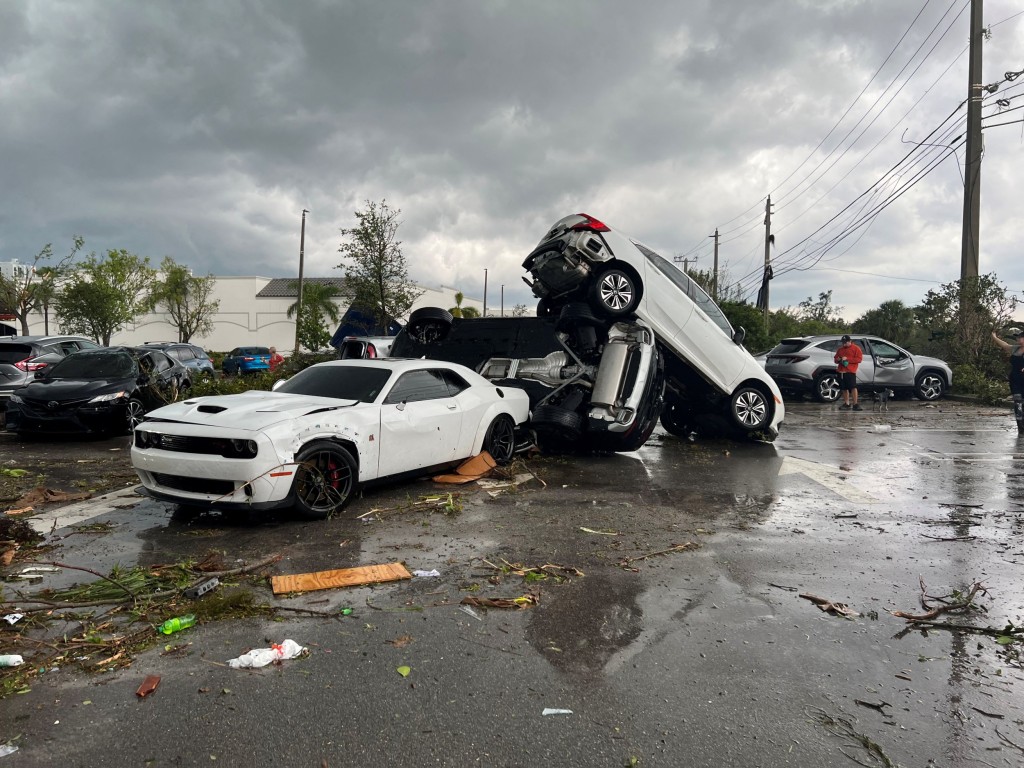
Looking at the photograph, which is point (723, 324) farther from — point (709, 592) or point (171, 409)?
point (171, 409)

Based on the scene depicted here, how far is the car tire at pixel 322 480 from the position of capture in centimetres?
568

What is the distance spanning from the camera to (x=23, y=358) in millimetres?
13188

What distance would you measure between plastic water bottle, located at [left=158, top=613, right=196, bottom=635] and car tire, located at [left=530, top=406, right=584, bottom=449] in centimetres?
541

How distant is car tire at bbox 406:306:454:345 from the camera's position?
10.1 meters

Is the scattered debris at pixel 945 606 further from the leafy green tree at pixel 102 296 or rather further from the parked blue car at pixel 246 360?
the leafy green tree at pixel 102 296

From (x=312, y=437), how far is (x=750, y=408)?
6954mm

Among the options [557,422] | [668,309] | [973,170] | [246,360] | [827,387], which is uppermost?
[973,170]

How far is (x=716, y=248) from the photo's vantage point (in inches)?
2023

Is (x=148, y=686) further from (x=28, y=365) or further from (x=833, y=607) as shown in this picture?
(x=28, y=365)

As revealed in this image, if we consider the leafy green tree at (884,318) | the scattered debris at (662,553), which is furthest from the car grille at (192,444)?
the leafy green tree at (884,318)

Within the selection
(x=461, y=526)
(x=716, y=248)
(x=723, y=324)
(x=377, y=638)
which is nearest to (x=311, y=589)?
(x=377, y=638)

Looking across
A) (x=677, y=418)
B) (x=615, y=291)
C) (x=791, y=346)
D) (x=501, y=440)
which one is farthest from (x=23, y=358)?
(x=791, y=346)

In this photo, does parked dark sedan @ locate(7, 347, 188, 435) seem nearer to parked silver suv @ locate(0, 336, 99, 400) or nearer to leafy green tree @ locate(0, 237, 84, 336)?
parked silver suv @ locate(0, 336, 99, 400)

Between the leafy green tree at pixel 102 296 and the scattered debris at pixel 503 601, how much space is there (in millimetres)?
39782
